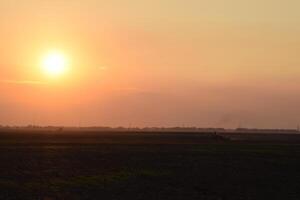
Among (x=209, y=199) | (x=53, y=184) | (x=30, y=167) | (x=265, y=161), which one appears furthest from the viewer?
(x=265, y=161)

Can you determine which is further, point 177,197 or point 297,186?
point 297,186

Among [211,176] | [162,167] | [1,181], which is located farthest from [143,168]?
[1,181]

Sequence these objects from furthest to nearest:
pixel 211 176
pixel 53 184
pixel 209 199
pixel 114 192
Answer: pixel 211 176, pixel 53 184, pixel 114 192, pixel 209 199

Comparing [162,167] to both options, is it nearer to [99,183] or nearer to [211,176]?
[211,176]

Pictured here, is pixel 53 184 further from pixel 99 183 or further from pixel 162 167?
pixel 162 167

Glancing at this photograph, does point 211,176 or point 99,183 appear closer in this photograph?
point 99,183

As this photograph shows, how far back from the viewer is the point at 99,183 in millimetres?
38062

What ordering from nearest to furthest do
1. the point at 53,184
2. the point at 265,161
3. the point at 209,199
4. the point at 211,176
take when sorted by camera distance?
the point at 209,199 → the point at 53,184 → the point at 211,176 → the point at 265,161

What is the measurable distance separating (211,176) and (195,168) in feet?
19.4

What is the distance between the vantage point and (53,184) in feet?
121

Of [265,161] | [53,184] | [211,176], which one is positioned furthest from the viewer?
[265,161]

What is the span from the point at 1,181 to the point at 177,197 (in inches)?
467

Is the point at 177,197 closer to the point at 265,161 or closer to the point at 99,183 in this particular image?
the point at 99,183

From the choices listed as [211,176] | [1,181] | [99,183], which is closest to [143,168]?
[211,176]
